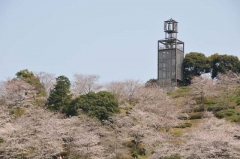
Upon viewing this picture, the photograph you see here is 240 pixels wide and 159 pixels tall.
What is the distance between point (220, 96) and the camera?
68.4 metres

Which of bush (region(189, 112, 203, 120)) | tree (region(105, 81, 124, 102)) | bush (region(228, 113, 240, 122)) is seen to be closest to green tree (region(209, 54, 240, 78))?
tree (region(105, 81, 124, 102))

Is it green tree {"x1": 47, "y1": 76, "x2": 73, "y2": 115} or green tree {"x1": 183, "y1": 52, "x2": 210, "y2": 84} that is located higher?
green tree {"x1": 183, "y1": 52, "x2": 210, "y2": 84}

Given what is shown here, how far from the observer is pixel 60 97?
6178 centimetres

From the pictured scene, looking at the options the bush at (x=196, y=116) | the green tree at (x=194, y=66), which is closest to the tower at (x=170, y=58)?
the green tree at (x=194, y=66)

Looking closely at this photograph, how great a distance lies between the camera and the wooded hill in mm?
49812

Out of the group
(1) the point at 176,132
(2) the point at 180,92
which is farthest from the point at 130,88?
(1) the point at 176,132

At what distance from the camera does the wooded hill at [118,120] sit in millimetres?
49812

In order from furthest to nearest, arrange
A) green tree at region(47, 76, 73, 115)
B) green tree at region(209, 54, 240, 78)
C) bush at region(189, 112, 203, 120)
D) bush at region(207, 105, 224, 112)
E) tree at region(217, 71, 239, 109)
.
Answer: green tree at region(209, 54, 240, 78) → tree at region(217, 71, 239, 109) → bush at region(207, 105, 224, 112) → bush at region(189, 112, 203, 120) → green tree at region(47, 76, 73, 115)

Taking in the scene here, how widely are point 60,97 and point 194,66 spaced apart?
25.6 metres

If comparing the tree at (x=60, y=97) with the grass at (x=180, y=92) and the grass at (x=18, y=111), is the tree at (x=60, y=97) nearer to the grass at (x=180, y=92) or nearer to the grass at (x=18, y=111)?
the grass at (x=18, y=111)

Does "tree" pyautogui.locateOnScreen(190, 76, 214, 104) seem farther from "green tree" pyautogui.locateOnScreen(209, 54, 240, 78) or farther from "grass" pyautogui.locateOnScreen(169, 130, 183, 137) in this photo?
"grass" pyautogui.locateOnScreen(169, 130, 183, 137)

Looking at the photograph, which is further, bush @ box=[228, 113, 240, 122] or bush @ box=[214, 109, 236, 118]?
bush @ box=[214, 109, 236, 118]

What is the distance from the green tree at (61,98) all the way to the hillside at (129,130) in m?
1.26

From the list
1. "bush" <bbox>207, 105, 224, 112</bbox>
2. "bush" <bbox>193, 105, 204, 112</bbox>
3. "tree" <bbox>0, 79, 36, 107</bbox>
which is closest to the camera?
"tree" <bbox>0, 79, 36, 107</bbox>
